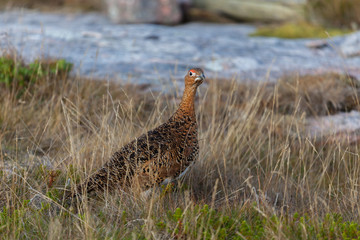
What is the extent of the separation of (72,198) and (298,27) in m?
8.27

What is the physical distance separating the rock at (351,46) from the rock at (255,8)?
427 cm

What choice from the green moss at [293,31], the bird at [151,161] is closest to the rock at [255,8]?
the green moss at [293,31]

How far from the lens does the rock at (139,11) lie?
1083cm

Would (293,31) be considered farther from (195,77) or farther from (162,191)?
(162,191)

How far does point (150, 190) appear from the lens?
3.31 meters

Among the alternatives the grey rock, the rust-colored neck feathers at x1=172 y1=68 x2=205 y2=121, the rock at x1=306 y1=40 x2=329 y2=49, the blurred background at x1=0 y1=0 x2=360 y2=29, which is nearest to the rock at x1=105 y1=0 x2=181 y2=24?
the blurred background at x1=0 y1=0 x2=360 y2=29

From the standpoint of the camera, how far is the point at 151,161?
3.29 m

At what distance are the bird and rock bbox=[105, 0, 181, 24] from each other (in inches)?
304

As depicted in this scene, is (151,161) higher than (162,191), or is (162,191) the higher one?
(151,161)

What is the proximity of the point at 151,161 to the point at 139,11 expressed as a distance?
8090 millimetres

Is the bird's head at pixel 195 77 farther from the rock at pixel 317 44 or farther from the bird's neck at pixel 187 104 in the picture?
the rock at pixel 317 44

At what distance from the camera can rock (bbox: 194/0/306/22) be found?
483 inches

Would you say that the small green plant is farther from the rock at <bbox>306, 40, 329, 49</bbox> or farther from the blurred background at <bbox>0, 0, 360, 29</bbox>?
the blurred background at <bbox>0, 0, 360, 29</bbox>

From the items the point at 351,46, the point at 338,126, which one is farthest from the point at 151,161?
the point at 351,46
